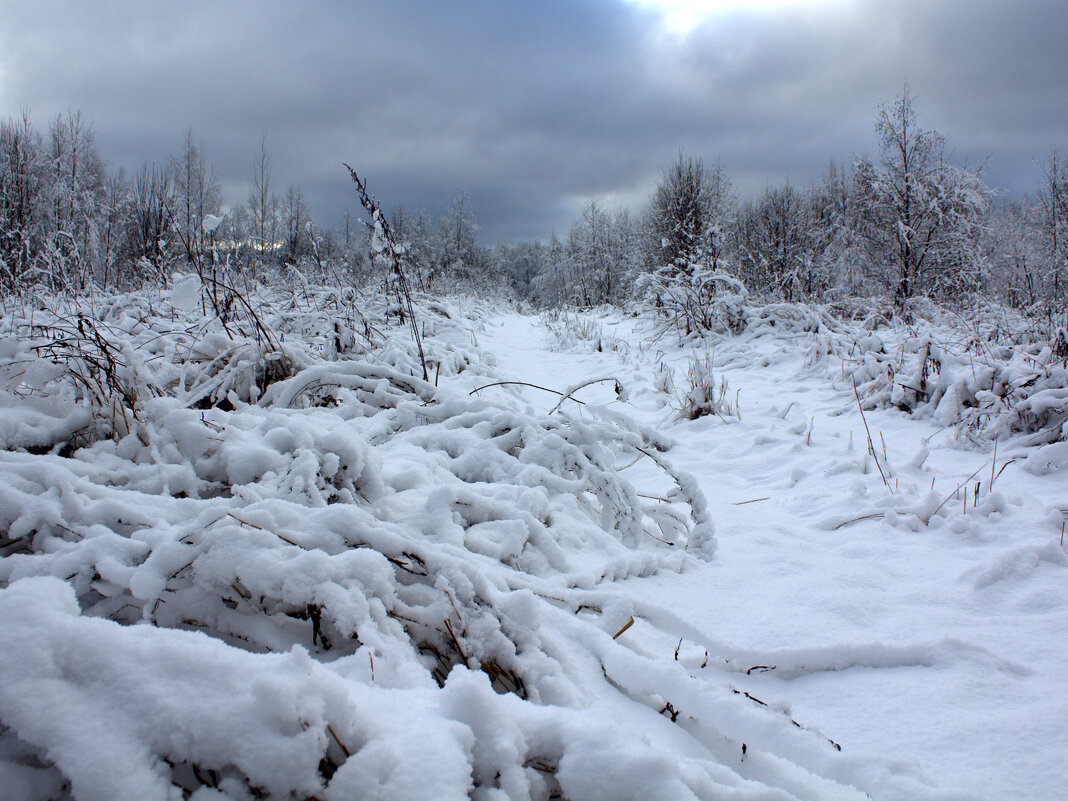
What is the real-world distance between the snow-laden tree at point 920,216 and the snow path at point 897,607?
606 inches

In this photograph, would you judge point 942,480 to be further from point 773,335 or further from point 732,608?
point 773,335

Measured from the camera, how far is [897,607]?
1.36 metres

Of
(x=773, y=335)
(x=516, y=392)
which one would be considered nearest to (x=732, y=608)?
(x=516, y=392)

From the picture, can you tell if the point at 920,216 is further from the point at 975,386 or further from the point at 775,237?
the point at 975,386

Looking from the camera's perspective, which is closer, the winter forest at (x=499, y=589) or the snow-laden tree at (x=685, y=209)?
the winter forest at (x=499, y=589)

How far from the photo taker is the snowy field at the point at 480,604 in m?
0.56

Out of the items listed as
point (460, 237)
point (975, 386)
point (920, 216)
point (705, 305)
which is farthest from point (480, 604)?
point (460, 237)

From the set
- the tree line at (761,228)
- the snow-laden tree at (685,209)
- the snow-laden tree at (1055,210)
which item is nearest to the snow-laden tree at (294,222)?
the tree line at (761,228)

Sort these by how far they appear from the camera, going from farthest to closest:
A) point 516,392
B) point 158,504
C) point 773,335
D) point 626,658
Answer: point 773,335, point 516,392, point 158,504, point 626,658

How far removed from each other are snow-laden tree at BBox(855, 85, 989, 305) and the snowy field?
1547 centimetres

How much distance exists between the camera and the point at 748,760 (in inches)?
30.6

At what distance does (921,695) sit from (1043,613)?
1.88 feet

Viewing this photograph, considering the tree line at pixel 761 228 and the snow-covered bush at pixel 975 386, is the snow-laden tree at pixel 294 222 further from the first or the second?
the snow-covered bush at pixel 975 386

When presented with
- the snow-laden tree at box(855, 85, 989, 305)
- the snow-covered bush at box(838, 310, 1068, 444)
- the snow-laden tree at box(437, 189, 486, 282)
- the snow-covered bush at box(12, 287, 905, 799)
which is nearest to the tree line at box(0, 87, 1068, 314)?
the snow-laden tree at box(855, 85, 989, 305)
